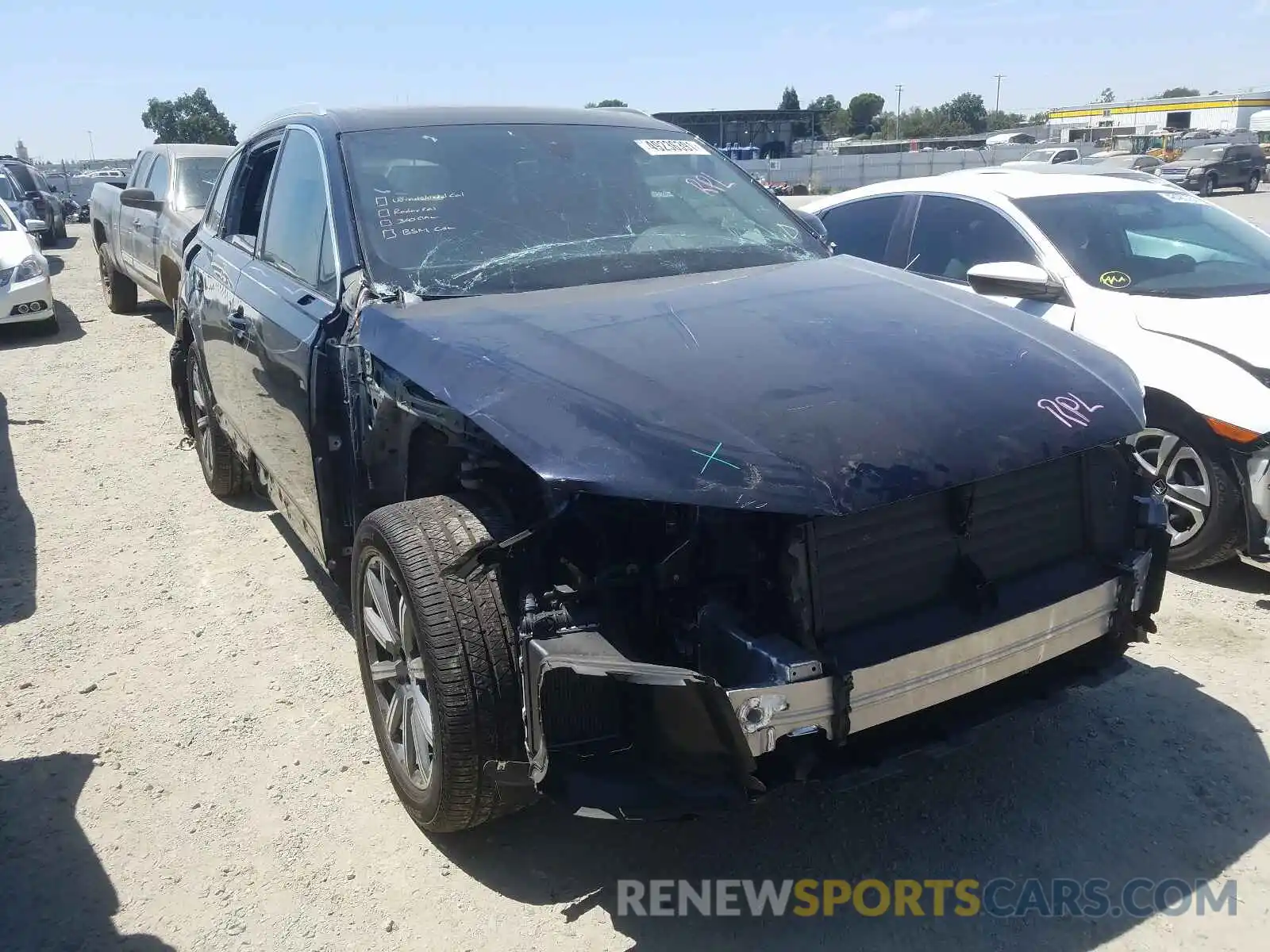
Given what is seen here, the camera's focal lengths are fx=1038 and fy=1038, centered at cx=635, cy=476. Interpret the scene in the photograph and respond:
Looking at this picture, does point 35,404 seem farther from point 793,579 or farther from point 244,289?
point 793,579

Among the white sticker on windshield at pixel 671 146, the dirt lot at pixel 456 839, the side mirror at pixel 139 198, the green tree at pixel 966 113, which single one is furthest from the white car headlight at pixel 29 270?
the green tree at pixel 966 113

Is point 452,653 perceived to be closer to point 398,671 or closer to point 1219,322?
point 398,671

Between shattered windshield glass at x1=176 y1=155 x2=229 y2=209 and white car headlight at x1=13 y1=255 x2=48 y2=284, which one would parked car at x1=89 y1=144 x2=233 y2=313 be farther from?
white car headlight at x1=13 y1=255 x2=48 y2=284

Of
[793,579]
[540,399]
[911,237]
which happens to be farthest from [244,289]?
[911,237]

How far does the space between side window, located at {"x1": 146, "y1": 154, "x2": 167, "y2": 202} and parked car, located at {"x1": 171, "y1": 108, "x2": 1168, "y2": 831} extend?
766 cm

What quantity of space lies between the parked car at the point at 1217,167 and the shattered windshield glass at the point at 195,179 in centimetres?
2777

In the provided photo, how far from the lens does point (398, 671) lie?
2.97 meters

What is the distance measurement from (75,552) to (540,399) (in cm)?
382

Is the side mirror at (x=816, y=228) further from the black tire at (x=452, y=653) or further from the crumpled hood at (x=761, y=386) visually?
the black tire at (x=452, y=653)

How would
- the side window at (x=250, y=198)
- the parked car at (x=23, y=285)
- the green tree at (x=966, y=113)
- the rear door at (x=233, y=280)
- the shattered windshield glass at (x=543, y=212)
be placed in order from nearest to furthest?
1. the shattered windshield glass at (x=543, y=212)
2. the rear door at (x=233, y=280)
3. the side window at (x=250, y=198)
4. the parked car at (x=23, y=285)
5. the green tree at (x=966, y=113)

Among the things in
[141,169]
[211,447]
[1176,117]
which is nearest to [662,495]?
[211,447]

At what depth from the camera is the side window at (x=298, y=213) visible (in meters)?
3.58

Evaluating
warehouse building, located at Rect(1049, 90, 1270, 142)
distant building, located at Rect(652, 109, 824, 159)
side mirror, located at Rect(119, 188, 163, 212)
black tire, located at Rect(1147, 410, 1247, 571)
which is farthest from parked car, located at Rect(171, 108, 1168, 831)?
warehouse building, located at Rect(1049, 90, 1270, 142)

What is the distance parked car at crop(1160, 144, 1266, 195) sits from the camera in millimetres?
29953
